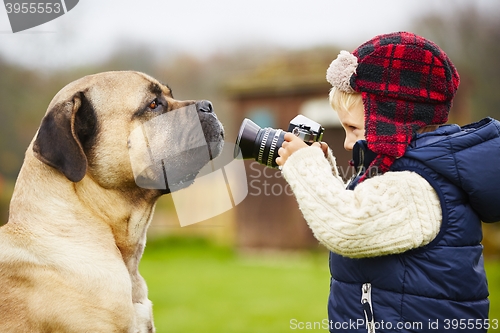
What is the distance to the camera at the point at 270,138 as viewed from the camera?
8.43 ft

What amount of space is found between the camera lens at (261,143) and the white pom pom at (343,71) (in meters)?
0.36

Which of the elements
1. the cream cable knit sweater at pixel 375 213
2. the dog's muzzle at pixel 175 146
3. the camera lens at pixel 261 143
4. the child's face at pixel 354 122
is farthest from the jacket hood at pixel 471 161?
the dog's muzzle at pixel 175 146

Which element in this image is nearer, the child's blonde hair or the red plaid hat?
the red plaid hat

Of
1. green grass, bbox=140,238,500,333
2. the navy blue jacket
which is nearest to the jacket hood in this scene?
the navy blue jacket

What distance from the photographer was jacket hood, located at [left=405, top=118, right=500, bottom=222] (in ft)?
7.21

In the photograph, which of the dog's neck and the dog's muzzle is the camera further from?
the dog's neck

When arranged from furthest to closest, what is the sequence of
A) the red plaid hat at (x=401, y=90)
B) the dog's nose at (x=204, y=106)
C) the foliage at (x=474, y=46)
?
the foliage at (x=474, y=46), the dog's nose at (x=204, y=106), the red plaid hat at (x=401, y=90)

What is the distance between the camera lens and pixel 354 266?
Answer: 8.01 ft

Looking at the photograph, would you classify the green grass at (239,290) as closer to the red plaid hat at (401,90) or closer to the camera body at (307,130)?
the camera body at (307,130)

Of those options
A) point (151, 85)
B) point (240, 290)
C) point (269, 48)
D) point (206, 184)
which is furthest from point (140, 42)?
point (151, 85)

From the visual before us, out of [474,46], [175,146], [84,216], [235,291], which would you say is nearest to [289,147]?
[175,146]

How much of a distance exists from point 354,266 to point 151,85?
146 centimetres

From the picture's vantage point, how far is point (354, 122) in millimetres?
2549

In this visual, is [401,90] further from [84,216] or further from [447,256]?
[84,216]
